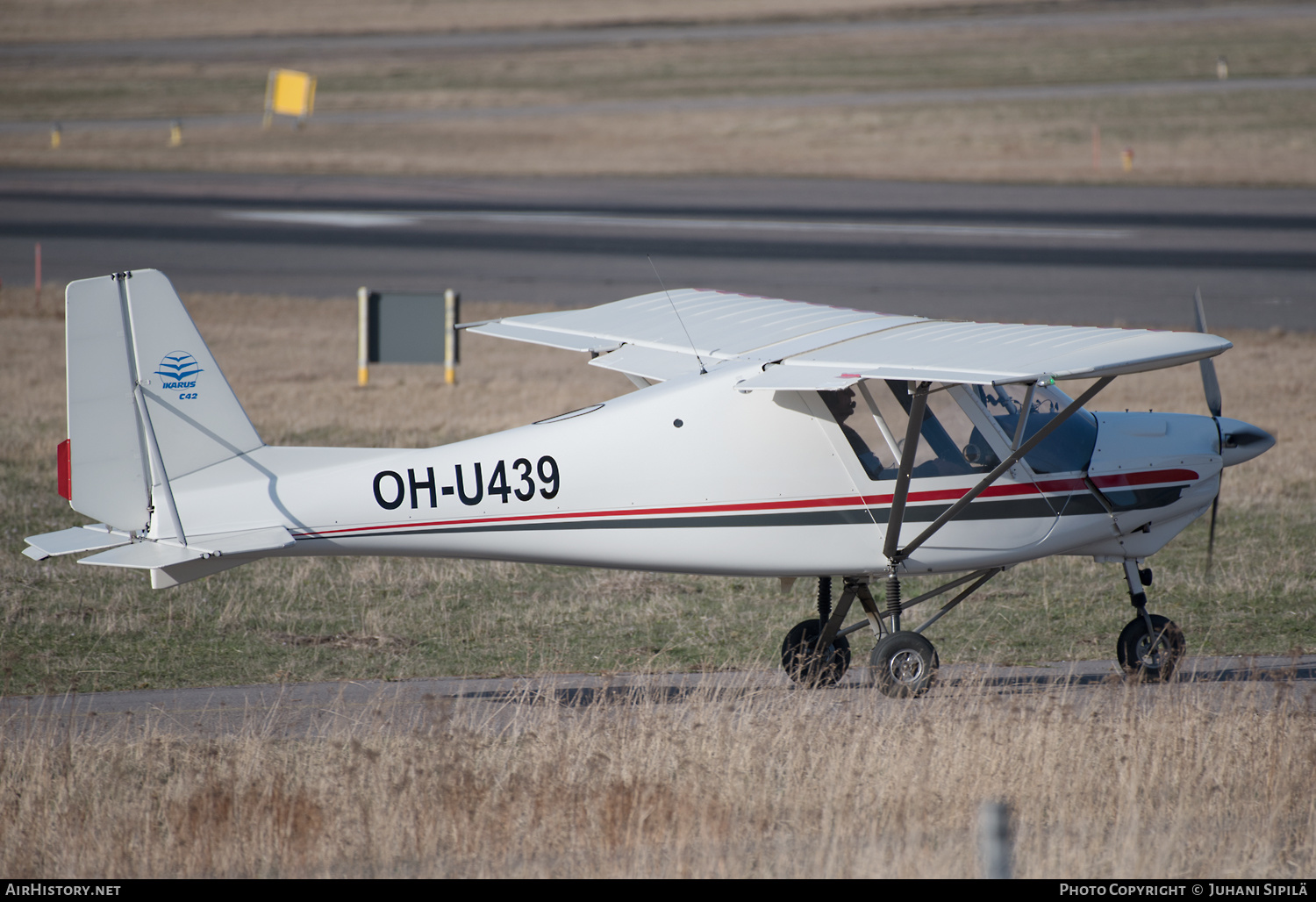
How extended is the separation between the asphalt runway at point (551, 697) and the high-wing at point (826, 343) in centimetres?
230

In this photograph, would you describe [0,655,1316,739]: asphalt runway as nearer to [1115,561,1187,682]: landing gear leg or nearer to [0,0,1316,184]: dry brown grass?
[1115,561,1187,682]: landing gear leg

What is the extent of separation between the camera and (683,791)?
25.4ft

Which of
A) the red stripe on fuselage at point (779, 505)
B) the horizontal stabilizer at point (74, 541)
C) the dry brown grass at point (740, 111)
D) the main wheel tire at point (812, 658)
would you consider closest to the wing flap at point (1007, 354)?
the red stripe on fuselage at point (779, 505)

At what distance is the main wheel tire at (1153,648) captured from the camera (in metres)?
10.1

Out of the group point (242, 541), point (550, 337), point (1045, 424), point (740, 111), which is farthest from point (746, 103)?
point (242, 541)

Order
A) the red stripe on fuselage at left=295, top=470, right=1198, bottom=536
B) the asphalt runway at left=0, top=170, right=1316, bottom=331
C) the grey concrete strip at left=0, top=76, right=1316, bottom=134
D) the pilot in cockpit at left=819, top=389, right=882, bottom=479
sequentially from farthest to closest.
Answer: the grey concrete strip at left=0, top=76, right=1316, bottom=134, the asphalt runway at left=0, top=170, right=1316, bottom=331, the pilot in cockpit at left=819, top=389, right=882, bottom=479, the red stripe on fuselage at left=295, top=470, right=1198, bottom=536

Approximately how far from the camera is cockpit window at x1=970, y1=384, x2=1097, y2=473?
9.68m

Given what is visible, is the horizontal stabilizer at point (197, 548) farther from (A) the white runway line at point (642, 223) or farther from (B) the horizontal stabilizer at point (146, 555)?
(A) the white runway line at point (642, 223)

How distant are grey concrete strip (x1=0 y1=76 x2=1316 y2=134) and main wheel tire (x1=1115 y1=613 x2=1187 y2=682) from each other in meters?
54.2

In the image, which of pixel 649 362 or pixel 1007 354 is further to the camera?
pixel 649 362

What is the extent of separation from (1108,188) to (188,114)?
45.0 m

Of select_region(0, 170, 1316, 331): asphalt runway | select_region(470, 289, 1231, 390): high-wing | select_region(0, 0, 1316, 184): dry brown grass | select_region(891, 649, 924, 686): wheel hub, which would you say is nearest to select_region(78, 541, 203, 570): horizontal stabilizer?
select_region(470, 289, 1231, 390): high-wing

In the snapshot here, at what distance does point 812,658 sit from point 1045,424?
→ 2.51 metres

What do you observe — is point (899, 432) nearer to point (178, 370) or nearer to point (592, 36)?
point (178, 370)
